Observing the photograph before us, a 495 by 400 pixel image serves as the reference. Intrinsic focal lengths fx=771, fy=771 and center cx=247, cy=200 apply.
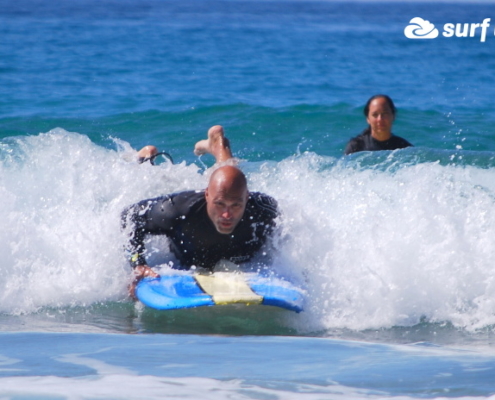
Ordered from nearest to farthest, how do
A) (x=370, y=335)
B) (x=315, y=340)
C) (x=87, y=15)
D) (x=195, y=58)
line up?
(x=315, y=340), (x=370, y=335), (x=195, y=58), (x=87, y=15)

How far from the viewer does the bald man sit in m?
4.59

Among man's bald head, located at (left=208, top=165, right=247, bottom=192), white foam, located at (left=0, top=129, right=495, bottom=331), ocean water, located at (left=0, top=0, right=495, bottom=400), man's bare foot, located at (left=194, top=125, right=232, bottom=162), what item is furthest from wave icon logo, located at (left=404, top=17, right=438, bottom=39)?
man's bald head, located at (left=208, top=165, right=247, bottom=192)

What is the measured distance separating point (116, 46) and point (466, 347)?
13.5 m

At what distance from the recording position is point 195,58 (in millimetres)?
15320

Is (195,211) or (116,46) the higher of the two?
(116,46)

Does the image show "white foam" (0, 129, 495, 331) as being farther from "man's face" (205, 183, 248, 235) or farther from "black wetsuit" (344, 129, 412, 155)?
"black wetsuit" (344, 129, 412, 155)

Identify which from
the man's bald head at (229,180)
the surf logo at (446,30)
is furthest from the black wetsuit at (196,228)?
the surf logo at (446,30)

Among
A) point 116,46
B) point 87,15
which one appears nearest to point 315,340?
point 116,46

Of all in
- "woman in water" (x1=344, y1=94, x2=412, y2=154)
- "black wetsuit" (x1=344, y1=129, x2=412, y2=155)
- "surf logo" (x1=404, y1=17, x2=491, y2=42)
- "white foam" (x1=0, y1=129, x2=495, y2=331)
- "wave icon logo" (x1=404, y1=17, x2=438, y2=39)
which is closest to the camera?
"white foam" (x1=0, y1=129, x2=495, y2=331)

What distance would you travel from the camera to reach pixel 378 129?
7156mm

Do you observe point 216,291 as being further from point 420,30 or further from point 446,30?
point 420,30

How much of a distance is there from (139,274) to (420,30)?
17.3 m

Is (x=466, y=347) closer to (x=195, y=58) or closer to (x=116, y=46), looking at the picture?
(x=195, y=58)

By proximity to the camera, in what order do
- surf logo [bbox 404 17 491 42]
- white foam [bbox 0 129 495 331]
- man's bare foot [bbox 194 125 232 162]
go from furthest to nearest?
surf logo [bbox 404 17 491 42] → man's bare foot [bbox 194 125 232 162] → white foam [bbox 0 129 495 331]
